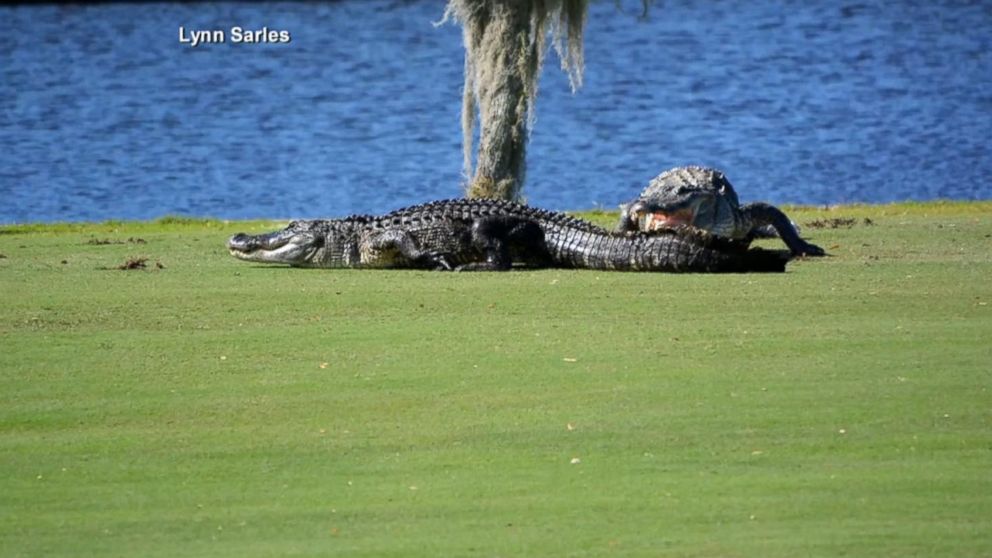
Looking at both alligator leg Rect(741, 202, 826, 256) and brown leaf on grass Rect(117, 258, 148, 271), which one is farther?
alligator leg Rect(741, 202, 826, 256)

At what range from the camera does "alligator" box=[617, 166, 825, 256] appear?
13578 millimetres

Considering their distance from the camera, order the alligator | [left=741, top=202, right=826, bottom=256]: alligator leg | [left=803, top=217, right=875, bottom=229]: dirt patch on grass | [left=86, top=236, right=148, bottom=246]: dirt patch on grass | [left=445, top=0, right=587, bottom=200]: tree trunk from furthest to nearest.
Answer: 1. [left=445, top=0, right=587, bottom=200]: tree trunk
2. [left=803, top=217, right=875, bottom=229]: dirt patch on grass
3. [left=86, top=236, right=148, bottom=246]: dirt patch on grass
4. the alligator
5. [left=741, top=202, right=826, bottom=256]: alligator leg

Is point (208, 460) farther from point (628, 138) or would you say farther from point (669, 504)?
point (628, 138)

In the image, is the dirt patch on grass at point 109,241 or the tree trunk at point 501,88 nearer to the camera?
the dirt patch on grass at point 109,241

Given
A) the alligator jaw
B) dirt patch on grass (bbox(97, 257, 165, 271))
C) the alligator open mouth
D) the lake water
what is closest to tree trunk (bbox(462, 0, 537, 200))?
the alligator open mouth

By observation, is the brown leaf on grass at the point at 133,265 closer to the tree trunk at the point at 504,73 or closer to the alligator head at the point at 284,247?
the alligator head at the point at 284,247

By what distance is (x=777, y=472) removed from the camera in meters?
6.89

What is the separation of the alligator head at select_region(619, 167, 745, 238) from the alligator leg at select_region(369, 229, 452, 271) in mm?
1389

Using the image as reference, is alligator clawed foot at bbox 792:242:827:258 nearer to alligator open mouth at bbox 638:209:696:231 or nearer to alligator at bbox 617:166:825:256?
alligator at bbox 617:166:825:256

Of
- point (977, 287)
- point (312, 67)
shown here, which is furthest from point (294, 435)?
point (312, 67)

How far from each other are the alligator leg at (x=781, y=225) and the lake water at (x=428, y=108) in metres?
10.9

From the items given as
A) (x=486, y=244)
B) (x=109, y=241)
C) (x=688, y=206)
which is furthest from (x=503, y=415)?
(x=109, y=241)

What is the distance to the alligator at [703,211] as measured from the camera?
1358 centimetres

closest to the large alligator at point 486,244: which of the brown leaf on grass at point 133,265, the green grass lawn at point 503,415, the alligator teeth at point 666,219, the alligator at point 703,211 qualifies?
the green grass lawn at point 503,415
